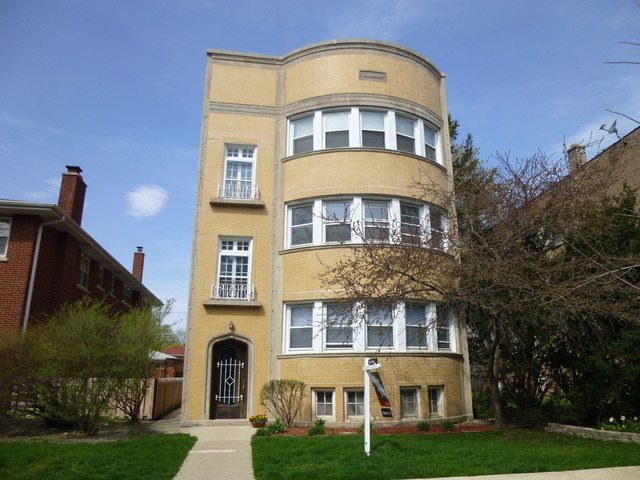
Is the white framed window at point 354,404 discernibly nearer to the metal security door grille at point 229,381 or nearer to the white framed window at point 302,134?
the metal security door grille at point 229,381

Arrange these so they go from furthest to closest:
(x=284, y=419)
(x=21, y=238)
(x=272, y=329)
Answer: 1. (x=21, y=238)
2. (x=272, y=329)
3. (x=284, y=419)

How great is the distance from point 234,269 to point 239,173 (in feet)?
10.9

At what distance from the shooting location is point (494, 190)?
1425cm

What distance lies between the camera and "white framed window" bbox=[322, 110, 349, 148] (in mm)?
16500

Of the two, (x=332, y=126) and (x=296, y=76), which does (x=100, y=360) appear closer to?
(x=332, y=126)

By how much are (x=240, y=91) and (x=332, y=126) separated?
3523mm

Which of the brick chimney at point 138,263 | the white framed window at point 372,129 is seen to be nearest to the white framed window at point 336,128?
the white framed window at point 372,129

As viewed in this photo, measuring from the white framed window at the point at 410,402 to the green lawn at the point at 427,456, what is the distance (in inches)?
110

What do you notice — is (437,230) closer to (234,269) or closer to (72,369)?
(234,269)

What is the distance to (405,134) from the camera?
17031mm

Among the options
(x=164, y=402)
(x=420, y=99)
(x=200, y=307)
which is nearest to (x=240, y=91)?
(x=420, y=99)

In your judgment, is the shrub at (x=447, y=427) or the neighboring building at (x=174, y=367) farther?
the neighboring building at (x=174, y=367)

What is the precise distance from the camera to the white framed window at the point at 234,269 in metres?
15.4

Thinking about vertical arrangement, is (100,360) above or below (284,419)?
above
